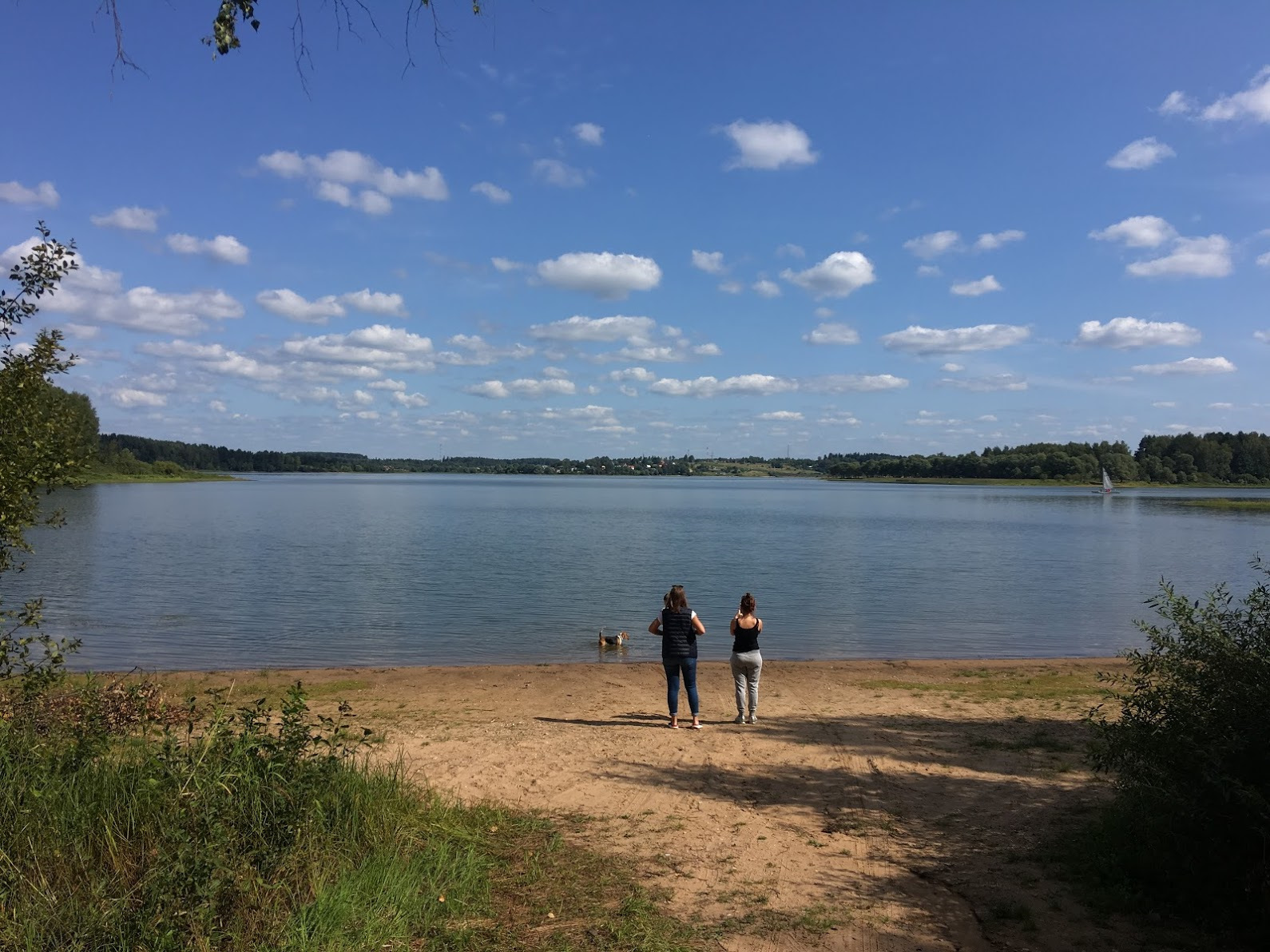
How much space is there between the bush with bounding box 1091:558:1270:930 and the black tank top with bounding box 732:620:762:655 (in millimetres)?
5392

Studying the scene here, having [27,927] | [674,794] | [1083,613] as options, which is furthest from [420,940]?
[1083,613]

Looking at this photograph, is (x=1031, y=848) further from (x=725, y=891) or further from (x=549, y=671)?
(x=549, y=671)

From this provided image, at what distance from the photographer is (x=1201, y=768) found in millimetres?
5527

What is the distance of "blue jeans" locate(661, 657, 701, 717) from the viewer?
38.9ft

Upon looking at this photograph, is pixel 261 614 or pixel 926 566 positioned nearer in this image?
pixel 261 614

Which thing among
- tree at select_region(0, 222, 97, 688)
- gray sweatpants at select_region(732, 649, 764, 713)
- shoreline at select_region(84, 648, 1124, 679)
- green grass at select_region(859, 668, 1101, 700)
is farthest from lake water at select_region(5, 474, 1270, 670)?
tree at select_region(0, 222, 97, 688)

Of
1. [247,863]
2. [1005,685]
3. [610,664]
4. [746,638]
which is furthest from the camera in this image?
[610,664]

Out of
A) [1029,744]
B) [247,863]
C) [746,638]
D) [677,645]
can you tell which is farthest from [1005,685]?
[247,863]

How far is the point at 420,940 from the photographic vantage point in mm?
5266

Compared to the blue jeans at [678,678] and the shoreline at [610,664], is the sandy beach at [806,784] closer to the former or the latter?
the blue jeans at [678,678]

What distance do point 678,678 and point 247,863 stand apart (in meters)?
7.69

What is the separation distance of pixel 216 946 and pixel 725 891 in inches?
141

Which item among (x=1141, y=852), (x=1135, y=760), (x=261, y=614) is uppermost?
(x=1135, y=760)

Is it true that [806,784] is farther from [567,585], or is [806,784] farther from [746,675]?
[567,585]
